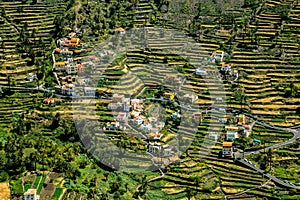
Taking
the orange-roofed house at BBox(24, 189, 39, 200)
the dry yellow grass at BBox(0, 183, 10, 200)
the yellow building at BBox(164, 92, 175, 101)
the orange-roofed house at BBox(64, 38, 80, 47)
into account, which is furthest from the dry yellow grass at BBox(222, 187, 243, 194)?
the orange-roofed house at BBox(64, 38, 80, 47)

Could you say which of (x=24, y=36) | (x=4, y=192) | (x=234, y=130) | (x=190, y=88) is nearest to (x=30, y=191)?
(x=4, y=192)

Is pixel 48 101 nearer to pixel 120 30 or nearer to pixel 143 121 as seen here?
pixel 143 121

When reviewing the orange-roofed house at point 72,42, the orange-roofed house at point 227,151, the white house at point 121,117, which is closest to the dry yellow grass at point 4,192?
the white house at point 121,117

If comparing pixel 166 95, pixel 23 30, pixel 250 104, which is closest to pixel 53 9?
pixel 23 30

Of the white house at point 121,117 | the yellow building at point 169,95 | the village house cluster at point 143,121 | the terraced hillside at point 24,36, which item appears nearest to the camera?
the village house cluster at point 143,121

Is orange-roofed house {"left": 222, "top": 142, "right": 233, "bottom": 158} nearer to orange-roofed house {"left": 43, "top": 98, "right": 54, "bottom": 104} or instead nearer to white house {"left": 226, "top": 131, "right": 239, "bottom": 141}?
white house {"left": 226, "top": 131, "right": 239, "bottom": 141}

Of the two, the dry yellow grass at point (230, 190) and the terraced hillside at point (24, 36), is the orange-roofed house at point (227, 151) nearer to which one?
the dry yellow grass at point (230, 190)

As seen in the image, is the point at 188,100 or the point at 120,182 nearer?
the point at 120,182

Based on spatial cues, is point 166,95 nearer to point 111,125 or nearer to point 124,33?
point 111,125
